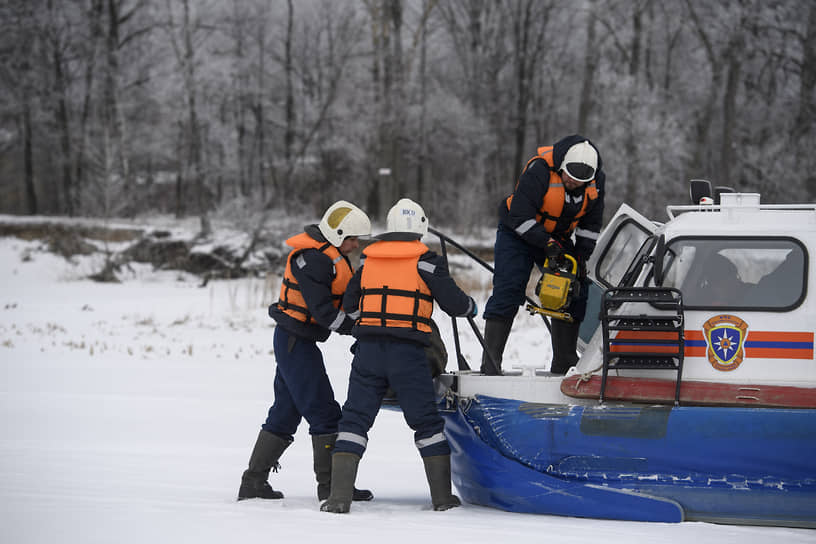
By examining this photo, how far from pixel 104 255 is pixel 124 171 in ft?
17.4

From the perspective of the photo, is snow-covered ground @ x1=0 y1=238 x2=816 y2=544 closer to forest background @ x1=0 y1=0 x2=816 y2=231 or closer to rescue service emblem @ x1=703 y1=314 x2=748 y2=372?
rescue service emblem @ x1=703 y1=314 x2=748 y2=372

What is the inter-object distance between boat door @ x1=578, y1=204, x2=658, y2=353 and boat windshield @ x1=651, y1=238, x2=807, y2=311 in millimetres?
886

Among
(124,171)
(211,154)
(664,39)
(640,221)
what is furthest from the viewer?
(211,154)

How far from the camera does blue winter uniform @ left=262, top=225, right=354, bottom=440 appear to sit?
15.7ft

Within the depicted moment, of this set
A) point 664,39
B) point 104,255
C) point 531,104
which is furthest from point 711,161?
point 104,255

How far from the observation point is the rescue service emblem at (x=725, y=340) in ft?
14.5

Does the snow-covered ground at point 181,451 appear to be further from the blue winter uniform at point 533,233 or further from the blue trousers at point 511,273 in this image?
the blue winter uniform at point 533,233

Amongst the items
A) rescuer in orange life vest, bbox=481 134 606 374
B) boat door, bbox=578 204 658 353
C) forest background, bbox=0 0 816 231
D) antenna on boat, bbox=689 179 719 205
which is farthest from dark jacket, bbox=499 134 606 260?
forest background, bbox=0 0 816 231

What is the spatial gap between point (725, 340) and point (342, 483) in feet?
7.69

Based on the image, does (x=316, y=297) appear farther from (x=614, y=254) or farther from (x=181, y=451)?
(x=614, y=254)

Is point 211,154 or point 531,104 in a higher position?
point 531,104

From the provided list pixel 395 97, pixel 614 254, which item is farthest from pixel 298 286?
pixel 395 97

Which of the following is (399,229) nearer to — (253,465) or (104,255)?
(253,465)

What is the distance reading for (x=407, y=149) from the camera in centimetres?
3450
